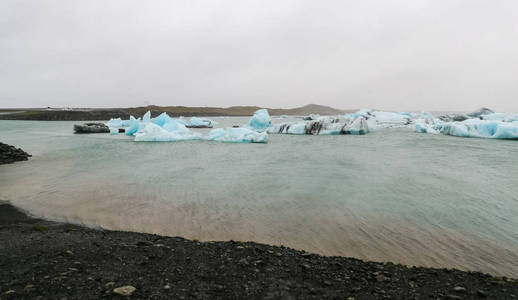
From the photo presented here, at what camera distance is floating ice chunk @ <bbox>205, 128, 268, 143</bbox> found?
21.0 meters

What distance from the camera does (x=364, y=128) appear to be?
2655 centimetres

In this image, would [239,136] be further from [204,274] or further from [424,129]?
[424,129]

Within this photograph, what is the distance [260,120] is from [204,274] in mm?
26584

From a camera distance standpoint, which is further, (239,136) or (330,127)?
(330,127)

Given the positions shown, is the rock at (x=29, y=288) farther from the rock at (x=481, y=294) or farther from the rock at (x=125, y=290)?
the rock at (x=481, y=294)

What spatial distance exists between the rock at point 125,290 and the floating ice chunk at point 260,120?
26472 mm

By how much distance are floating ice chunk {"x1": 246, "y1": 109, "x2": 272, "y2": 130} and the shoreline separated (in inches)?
1002

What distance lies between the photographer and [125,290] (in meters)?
2.46

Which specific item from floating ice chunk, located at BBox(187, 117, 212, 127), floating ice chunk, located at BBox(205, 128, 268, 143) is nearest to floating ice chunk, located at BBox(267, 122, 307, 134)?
floating ice chunk, located at BBox(205, 128, 268, 143)

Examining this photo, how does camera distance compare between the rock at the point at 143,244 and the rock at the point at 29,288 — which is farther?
the rock at the point at 143,244

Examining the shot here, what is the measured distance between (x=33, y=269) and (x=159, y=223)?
99.5 inches

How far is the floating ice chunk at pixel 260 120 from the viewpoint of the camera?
28.9 meters

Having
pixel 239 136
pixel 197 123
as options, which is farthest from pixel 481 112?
pixel 197 123

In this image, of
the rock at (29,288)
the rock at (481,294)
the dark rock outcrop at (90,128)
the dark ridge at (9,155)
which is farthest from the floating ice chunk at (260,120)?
the rock at (29,288)
